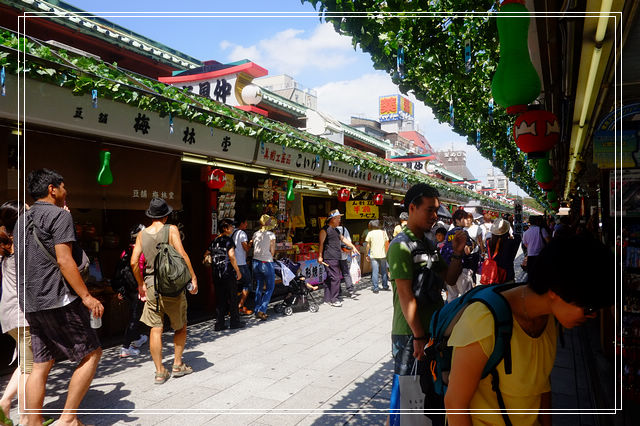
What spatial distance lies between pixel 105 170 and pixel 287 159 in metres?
3.78

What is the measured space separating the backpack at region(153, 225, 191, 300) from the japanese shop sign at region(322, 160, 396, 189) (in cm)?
561

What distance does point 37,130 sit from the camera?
5.13 m

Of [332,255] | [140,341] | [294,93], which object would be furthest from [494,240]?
[294,93]

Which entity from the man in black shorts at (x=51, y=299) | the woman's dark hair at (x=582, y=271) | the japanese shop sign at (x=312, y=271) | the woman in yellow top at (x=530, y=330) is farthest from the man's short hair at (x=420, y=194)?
the japanese shop sign at (x=312, y=271)

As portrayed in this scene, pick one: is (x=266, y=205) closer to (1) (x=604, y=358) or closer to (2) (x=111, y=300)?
(2) (x=111, y=300)

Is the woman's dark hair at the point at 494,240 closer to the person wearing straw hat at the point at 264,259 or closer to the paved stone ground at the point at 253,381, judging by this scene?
the paved stone ground at the point at 253,381

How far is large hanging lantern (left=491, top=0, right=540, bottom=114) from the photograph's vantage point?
245 cm

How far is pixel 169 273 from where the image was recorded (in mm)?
4723

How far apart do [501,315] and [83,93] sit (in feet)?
16.3

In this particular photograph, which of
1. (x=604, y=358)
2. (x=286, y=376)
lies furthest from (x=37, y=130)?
(x=604, y=358)

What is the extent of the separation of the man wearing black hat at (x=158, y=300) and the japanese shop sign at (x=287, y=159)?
3.18 m

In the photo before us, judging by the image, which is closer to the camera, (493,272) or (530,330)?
(530,330)

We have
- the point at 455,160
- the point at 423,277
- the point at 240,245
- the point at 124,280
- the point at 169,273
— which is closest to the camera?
the point at 423,277

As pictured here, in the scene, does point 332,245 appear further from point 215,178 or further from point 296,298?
point 215,178
